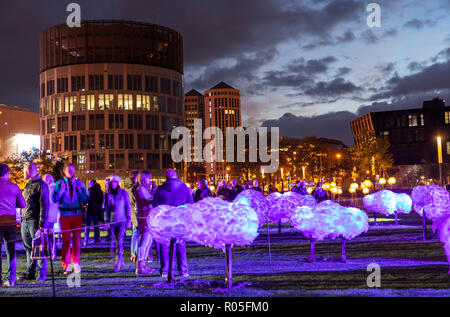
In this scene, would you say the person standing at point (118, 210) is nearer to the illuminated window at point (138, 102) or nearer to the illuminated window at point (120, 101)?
the illuminated window at point (120, 101)

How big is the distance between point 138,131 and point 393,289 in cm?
8634

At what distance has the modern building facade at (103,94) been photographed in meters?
90.7

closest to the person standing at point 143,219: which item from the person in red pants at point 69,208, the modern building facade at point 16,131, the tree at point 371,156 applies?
the person in red pants at point 69,208

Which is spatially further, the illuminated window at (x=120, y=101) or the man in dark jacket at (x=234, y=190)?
the illuminated window at (x=120, y=101)

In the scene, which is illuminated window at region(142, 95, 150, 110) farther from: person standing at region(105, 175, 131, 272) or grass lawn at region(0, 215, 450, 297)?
person standing at region(105, 175, 131, 272)

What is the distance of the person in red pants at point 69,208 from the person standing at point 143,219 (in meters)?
1.12

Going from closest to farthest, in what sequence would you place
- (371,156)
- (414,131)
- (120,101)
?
(371,156) < (120,101) < (414,131)

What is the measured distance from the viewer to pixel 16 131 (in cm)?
11500

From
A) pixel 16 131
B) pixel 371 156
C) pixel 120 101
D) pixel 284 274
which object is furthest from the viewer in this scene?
pixel 16 131

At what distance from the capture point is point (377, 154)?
80750 millimetres

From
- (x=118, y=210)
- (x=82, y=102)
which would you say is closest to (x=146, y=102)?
(x=82, y=102)

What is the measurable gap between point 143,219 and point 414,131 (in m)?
104

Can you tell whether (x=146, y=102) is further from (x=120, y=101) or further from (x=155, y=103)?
(x=120, y=101)
